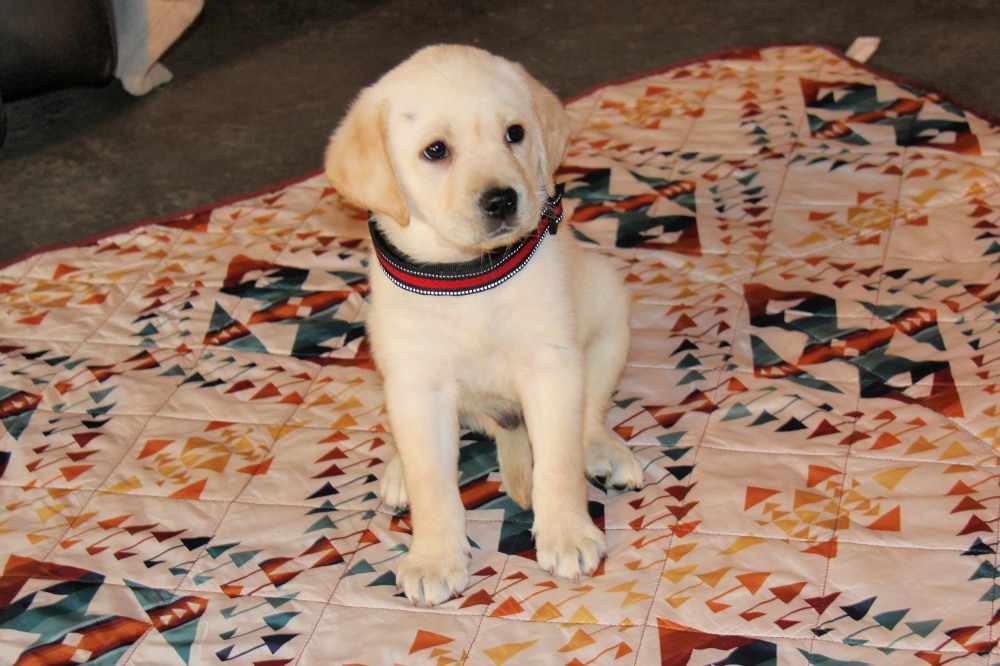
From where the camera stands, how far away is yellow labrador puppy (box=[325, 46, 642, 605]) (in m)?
2.03

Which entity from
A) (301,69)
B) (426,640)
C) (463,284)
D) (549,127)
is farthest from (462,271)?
(301,69)

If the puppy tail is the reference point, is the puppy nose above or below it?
above

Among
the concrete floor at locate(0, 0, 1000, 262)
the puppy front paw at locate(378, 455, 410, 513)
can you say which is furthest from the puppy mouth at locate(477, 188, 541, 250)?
the concrete floor at locate(0, 0, 1000, 262)

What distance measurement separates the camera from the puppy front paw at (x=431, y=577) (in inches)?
81.0

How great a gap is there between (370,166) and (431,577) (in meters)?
0.80

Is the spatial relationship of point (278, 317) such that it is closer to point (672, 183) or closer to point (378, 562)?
point (378, 562)

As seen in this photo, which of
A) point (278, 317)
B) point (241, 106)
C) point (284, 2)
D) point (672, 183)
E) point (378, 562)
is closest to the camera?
point (378, 562)

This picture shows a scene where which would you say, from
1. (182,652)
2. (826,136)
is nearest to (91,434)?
(182,652)

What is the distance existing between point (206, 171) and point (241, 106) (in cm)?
68

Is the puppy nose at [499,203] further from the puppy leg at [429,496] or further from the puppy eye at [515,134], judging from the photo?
the puppy leg at [429,496]

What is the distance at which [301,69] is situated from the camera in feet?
18.0

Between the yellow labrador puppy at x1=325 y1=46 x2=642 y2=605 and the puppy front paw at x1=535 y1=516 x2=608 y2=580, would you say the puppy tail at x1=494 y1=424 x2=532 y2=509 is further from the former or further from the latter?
the puppy front paw at x1=535 y1=516 x2=608 y2=580

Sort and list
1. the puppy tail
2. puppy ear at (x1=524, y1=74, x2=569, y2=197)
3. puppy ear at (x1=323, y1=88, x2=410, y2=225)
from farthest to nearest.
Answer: the puppy tail → puppy ear at (x1=524, y1=74, x2=569, y2=197) → puppy ear at (x1=323, y1=88, x2=410, y2=225)

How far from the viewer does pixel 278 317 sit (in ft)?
10.2
